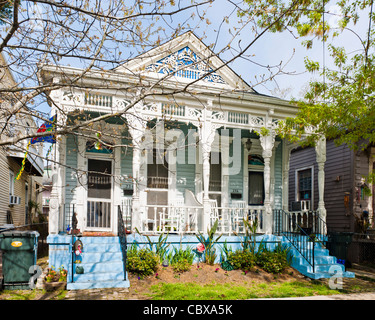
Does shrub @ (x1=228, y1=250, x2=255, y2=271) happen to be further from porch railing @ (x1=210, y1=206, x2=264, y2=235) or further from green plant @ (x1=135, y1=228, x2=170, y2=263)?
green plant @ (x1=135, y1=228, x2=170, y2=263)

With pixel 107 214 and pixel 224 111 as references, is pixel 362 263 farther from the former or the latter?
pixel 107 214

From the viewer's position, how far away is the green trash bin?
24.0ft

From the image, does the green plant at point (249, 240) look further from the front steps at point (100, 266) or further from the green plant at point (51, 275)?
the green plant at point (51, 275)

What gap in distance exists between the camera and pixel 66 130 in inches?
207

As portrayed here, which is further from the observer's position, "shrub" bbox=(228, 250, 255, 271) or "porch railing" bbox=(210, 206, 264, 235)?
"porch railing" bbox=(210, 206, 264, 235)

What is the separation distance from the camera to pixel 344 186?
546 inches

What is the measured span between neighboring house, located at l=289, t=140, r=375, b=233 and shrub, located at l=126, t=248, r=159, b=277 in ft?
A: 19.0

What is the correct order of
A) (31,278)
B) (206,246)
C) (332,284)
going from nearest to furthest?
(31,278) → (332,284) → (206,246)

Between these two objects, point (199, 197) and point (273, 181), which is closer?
point (199, 197)

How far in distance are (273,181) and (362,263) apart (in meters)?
4.07

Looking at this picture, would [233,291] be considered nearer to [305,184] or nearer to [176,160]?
[176,160]

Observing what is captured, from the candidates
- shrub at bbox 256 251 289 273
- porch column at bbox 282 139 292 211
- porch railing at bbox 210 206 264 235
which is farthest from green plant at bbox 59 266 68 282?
porch column at bbox 282 139 292 211

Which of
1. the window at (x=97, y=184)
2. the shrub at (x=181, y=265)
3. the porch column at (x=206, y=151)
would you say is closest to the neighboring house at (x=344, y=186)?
the porch column at (x=206, y=151)
